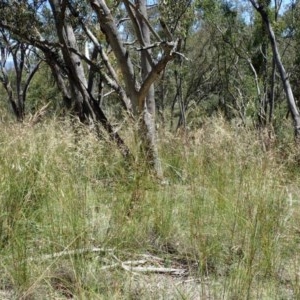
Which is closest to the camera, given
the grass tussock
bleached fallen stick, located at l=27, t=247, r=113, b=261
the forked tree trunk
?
the grass tussock

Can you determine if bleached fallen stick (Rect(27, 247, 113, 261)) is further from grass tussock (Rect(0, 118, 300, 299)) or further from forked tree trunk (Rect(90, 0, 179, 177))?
forked tree trunk (Rect(90, 0, 179, 177))

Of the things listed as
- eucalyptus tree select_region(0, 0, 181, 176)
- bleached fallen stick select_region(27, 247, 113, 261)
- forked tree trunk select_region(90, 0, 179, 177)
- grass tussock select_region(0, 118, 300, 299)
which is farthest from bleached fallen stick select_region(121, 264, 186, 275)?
forked tree trunk select_region(90, 0, 179, 177)

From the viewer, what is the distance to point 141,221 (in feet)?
10.7

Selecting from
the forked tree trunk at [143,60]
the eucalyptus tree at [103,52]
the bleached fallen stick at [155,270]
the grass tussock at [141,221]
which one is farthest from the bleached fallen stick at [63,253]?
the forked tree trunk at [143,60]

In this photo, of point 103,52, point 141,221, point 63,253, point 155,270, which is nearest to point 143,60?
point 103,52

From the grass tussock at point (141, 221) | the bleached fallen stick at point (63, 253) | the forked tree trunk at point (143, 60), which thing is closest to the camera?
the grass tussock at point (141, 221)

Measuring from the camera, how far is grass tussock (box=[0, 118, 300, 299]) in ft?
8.08

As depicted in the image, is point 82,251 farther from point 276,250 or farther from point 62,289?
point 276,250

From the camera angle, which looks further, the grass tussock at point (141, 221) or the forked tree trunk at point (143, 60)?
the forked tree trunk at point (143, 60)

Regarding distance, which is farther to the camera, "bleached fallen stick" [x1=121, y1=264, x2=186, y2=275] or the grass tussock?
"bleached fallen stick" [x1=121, y1=264, x2=186, y2=275]

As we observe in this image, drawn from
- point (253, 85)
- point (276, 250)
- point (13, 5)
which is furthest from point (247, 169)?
point (253, 85)

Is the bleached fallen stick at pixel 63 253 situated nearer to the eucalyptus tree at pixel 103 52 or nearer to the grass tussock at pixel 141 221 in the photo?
the grass tussock at pixel 141 221

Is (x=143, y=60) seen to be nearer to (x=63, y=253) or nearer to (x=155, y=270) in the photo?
(x=155, y=270)

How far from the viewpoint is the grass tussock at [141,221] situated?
2463 mm
